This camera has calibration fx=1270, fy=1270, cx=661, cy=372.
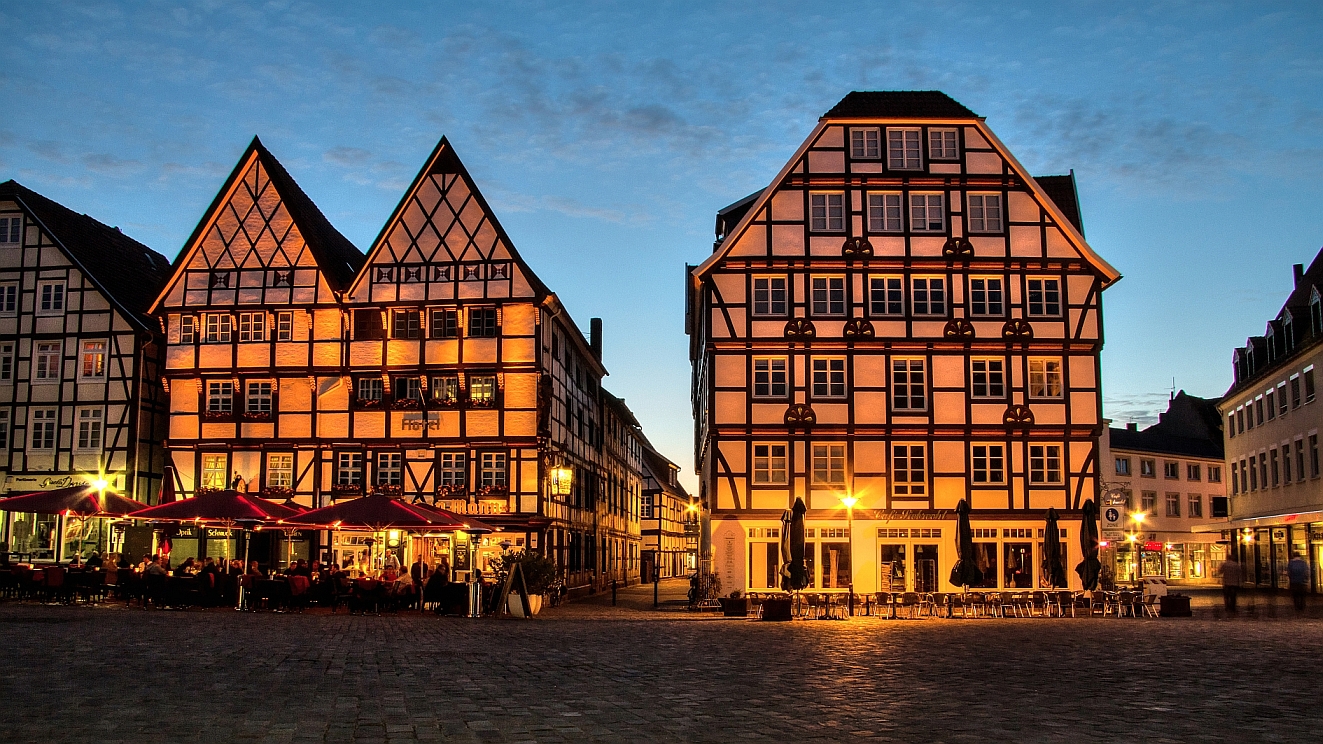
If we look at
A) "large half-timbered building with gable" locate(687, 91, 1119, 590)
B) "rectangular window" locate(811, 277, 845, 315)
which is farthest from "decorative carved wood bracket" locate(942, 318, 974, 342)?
"rectangular window" locate(811, 277, 845, 315)

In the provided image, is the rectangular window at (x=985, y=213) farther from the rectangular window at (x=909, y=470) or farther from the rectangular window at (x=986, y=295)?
the rectangular window at (x=909, y=470)

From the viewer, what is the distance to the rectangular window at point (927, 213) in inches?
1570

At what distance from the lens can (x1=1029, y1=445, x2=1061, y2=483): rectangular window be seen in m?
39.1

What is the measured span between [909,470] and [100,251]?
31.2 meters

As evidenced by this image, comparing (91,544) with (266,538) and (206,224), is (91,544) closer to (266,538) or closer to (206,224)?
(266,538)

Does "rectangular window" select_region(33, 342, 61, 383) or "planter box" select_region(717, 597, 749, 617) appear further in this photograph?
"rectangular window" select_region(33, 342, 61, 383)

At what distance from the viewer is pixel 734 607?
3247cm

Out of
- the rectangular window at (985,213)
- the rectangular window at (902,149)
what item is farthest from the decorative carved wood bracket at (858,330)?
the rectangular window at (902,149)

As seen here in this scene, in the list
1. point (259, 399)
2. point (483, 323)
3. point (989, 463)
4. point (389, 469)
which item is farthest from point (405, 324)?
point (989, 463)

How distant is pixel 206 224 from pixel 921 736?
37165 mm

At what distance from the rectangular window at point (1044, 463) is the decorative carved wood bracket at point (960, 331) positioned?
12.8ft

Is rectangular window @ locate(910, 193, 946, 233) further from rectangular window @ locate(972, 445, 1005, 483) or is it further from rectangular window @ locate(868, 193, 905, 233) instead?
rectangular window @ locate(972, 445, 1005, 483)

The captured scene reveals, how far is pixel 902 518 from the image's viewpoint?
127 feet

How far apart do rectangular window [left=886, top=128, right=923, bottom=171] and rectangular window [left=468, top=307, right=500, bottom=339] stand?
1349 cm
